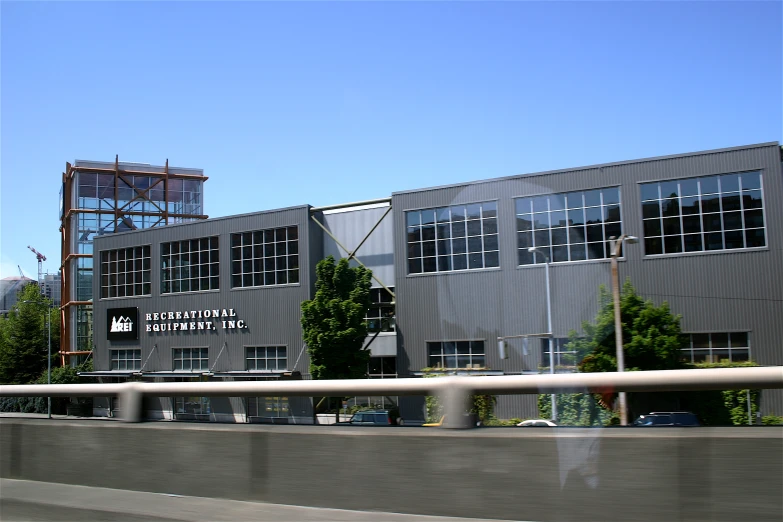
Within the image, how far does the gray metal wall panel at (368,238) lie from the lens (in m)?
50.1

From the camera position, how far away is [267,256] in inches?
1998

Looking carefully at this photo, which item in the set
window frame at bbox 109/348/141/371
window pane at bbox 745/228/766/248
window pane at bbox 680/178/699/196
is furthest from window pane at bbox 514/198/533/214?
window frame at bbox 109/348/141/371

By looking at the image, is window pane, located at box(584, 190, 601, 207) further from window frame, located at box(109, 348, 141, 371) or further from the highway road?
window frame, located at box(109, 348, 141, 371)

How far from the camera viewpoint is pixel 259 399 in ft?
19.6

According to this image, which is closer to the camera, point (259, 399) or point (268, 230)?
point (259, 399)

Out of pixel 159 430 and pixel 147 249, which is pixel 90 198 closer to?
pixel 147 249

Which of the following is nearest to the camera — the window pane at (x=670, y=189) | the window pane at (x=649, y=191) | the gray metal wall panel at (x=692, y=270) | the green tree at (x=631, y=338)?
the green tree at (x=631, y=338)

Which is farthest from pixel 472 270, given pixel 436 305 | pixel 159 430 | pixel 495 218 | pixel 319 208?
pixel 319 208

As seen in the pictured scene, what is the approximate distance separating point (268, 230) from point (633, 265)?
2646cm

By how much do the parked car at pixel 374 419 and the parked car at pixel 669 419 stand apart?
1826mm

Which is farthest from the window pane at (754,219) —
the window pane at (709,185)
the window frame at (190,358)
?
the window frame at (190,358)

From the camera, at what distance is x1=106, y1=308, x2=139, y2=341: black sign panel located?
57.4m

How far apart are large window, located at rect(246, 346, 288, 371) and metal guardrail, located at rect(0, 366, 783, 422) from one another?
43939 mm

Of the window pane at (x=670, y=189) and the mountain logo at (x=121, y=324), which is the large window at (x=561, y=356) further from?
the mountain logo at (x=121, y=324)
